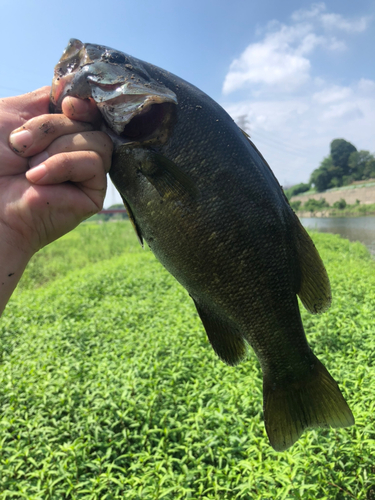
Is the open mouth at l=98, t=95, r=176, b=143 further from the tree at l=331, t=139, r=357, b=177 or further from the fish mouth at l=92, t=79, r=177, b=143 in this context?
the tree at l=331, t=139, r=357, b=177

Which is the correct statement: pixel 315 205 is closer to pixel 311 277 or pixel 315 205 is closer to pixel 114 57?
pixel 311 277

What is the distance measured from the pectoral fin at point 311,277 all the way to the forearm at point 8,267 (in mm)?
1265

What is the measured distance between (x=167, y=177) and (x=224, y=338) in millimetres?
823

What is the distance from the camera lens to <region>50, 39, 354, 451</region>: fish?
142 centimetres

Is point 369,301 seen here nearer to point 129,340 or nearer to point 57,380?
point 129,340

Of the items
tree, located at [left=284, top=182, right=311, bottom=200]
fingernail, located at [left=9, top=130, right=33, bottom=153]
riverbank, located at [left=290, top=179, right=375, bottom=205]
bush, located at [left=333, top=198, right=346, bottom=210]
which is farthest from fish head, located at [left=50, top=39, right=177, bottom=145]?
tree, located at [left=284, top=182, right=311, bottom=200]

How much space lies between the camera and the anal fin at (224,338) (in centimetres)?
160

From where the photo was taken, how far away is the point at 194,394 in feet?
12.5

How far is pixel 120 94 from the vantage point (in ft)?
4.58

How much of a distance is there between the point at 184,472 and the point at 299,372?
2061 millimetres

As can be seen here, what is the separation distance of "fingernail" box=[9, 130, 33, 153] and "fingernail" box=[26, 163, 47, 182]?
0.36 feet

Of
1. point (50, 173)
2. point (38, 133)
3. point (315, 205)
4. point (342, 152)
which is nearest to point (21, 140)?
point (38, 133)

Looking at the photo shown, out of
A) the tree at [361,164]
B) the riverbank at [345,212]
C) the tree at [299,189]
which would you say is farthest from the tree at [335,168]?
the riverbank at [345,212]

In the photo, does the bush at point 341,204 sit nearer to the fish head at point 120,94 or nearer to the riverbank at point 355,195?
the riverbank at point 355,195
